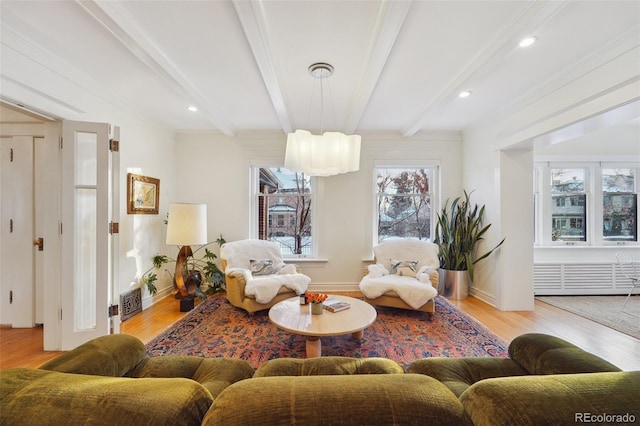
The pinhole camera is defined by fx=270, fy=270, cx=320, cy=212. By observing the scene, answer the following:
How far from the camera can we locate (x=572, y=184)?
14.8 feet

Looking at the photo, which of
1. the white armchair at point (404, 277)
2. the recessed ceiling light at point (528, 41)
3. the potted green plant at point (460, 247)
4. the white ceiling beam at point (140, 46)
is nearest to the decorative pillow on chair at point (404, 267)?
the white armchair at point (404, 277)

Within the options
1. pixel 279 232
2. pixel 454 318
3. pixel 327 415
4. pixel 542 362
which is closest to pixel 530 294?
pixel 454 318

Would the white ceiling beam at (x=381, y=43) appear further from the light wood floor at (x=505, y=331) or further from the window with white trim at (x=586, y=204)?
the window with white trim at (x=586, y=204)

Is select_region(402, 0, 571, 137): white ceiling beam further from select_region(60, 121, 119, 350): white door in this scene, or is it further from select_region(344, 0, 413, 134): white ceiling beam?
select_region(60, 121, 119, 350): white door

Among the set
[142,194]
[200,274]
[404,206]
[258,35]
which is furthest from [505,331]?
[142,194]

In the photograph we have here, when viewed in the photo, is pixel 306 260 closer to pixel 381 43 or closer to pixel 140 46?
pixel 381 43

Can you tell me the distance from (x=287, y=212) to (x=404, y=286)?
2.33 metres

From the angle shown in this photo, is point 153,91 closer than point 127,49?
No

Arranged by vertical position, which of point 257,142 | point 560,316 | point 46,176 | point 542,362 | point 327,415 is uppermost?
point 257,142

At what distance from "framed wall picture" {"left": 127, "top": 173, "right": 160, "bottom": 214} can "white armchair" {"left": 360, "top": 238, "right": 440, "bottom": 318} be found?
10.2 ft

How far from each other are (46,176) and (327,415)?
130 inches

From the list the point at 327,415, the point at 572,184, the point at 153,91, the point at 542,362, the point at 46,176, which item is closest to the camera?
the point at 327,415

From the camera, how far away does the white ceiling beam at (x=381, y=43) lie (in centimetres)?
177

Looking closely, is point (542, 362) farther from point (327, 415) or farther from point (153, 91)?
point (153, 91)
